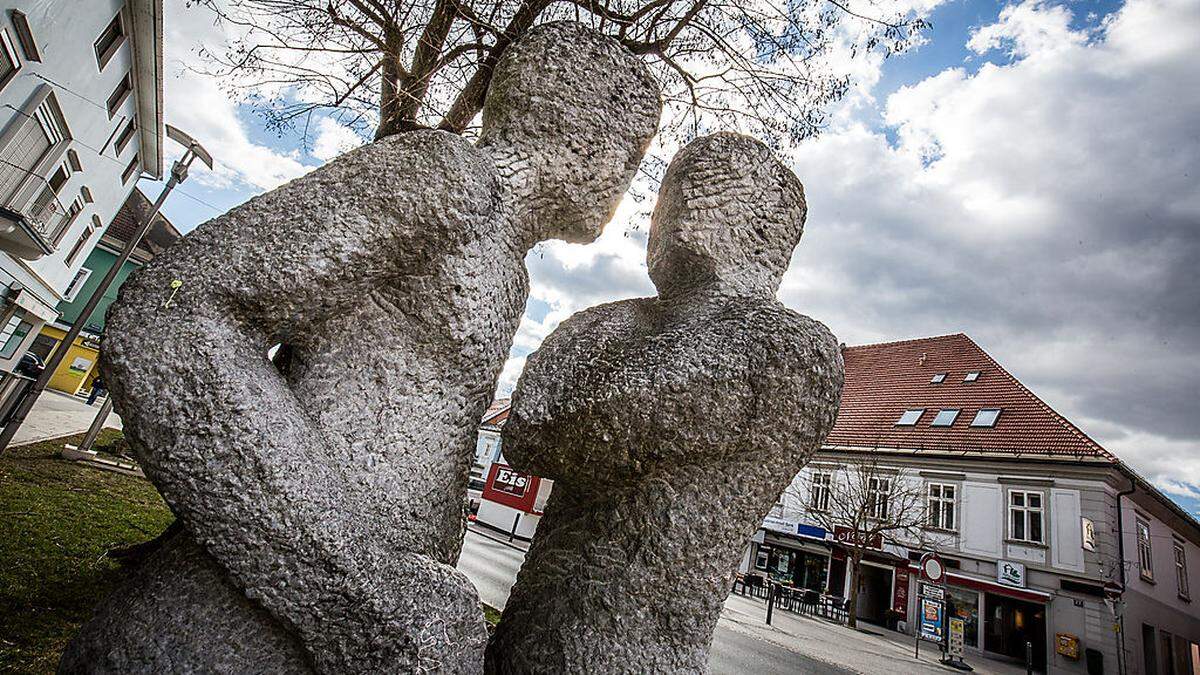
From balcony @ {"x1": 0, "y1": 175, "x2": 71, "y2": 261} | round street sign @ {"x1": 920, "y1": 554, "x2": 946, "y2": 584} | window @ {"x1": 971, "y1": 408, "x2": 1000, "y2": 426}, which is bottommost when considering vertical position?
round street sign @ {"x1": 920, "y1": 554, "x2": 946, "y2": 584}

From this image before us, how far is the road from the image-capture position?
744 centimetres

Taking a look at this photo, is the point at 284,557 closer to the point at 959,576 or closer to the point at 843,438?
the point at 959,576

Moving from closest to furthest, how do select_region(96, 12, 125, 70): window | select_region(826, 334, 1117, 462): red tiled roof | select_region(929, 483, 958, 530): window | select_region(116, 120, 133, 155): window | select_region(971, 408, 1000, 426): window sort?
select_region(96, 12, 125, 70): window → select_region(116, 120, 133, 155): window → select_region(826, 334, 1117, 462): red tiled roof → select_region(929, 483, 958, 530): window → select_region(971, 408, 1000, 426): window

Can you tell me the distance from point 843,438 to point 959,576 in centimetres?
556

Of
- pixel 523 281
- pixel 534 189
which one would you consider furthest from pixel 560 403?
pixel 534 189

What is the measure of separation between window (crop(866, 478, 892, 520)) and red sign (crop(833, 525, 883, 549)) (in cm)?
72

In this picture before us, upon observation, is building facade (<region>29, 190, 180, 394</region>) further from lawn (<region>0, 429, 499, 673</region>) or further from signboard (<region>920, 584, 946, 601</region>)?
signboard (<region>920, 584, 946, 601</region>)

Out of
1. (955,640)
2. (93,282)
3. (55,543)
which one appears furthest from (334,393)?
(93,282)

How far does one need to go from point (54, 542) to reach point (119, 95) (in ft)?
44.9

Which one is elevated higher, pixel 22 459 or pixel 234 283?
pixel 234 283

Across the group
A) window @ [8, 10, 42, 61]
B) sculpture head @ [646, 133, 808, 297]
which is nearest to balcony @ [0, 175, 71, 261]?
window @ [8, 10, 42, 61]

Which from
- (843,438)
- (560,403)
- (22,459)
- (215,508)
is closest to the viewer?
(215,508)

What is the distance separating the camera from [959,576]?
18141 millimetres

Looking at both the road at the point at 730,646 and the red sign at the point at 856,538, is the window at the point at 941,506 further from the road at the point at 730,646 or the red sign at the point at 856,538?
the road at the point at 730,646
